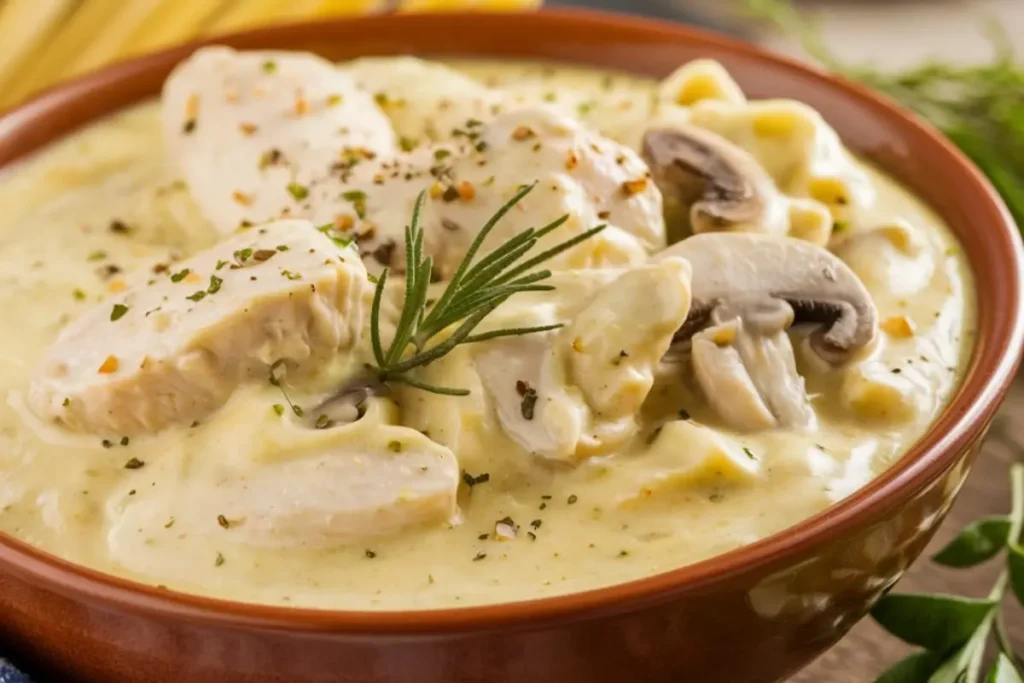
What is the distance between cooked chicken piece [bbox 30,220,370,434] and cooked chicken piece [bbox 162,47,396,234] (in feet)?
1.57

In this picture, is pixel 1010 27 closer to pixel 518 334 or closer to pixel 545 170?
pixel 545 170

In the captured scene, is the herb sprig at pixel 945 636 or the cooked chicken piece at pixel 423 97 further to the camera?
the cooked chicken piece at pixel 423 97

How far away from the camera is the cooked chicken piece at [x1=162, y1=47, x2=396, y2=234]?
309 centimetres

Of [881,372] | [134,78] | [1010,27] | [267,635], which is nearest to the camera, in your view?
[267,635]

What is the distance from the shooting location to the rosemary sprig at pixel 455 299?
7.90ft

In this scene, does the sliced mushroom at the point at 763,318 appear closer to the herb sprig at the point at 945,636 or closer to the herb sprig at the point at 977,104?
the herb sprig at the point at 945,636

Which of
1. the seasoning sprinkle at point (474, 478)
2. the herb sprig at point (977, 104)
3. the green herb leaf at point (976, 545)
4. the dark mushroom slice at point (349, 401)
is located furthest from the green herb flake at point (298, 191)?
the herb sprig at point (977, 104)

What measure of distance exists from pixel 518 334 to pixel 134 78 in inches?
76.8

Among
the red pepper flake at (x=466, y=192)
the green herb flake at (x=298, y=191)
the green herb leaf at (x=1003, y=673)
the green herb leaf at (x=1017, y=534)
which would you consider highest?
the red pepper flake at (x=466, y=192)

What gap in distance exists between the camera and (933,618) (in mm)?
2500

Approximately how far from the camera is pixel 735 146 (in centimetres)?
311

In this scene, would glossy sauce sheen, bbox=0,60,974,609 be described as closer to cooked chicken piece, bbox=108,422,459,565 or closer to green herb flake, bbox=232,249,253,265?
cooked chicken piece, bbox=108,422,459,565

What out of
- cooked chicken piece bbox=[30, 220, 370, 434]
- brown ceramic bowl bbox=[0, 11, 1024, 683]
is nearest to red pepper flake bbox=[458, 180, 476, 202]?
cooked chicken piece bbox=[30, 220, 370, 434]

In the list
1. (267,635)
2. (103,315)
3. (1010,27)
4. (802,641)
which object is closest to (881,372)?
(802,641)
